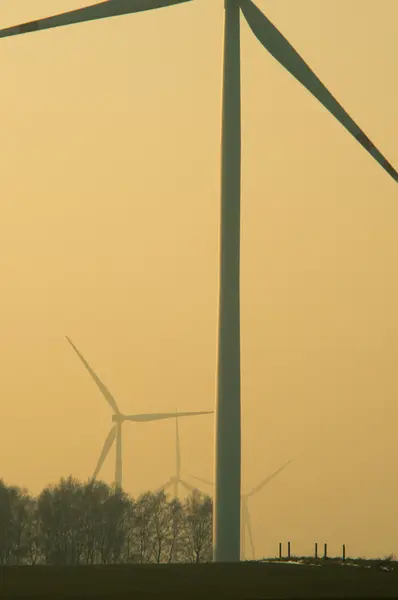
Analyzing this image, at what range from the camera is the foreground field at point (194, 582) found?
45.1 meters

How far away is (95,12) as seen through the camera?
7481cm

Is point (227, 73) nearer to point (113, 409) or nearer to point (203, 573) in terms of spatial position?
point (203, 573)

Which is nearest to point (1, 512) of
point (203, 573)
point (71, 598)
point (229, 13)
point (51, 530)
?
point (51, 530)

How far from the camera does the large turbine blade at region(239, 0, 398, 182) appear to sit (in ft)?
244

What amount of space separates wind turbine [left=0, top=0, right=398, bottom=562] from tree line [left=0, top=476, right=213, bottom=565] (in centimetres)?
8019

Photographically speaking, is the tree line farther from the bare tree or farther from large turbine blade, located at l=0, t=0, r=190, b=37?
large turbine blade, located at l=0, t=0, r=190, b=37

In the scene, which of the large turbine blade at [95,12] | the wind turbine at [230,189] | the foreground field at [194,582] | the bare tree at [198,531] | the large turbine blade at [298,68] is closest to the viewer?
the foreground field at [194,582]

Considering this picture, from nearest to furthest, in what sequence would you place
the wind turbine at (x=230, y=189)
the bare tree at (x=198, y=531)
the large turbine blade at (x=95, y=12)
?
the wind turbine at (x=230, y=189) → the large turbine blade at (x=95, y=12) → the bare tree at (x=198, y=531)

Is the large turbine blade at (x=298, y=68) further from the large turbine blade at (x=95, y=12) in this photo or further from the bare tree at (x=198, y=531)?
the bare tree at (x=198, y=531)

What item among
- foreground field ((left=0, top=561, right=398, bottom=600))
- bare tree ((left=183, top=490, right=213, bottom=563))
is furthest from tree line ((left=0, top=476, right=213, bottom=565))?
foreground field ((left=0, top=561, right=398, bottom=600))

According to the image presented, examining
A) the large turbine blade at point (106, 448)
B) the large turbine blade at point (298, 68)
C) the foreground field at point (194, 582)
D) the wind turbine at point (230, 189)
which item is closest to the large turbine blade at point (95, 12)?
the wind turbine at point (230, 189)

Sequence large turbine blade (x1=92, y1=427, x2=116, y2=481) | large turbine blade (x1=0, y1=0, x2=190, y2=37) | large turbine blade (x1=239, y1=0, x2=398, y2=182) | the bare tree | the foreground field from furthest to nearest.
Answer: the bare tree, large turbine blade (x1=92, y1=427, x2=116, y2=481), large turbine blade (x1=239, y1=0, x2=398, y2=182), large turbine blade (x1=0, y1=0, x2=190, y2=37), the foreground field

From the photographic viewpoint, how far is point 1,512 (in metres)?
154

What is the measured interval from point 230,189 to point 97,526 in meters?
94.1
